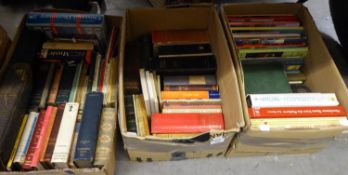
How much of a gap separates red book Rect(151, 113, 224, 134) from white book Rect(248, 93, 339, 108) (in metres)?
0.15

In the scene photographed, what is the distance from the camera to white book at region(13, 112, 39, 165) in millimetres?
908

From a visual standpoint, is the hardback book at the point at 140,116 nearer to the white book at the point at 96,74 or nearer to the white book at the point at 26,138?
the white book at the point at 96,74

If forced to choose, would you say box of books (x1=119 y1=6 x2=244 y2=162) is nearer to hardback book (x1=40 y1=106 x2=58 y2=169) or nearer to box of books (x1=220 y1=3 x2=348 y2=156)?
box of books (x1=220 y1=3 x2=348 y2=156)

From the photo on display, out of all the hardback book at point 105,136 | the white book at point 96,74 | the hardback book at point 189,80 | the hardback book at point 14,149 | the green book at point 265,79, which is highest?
the green book at point 265,79

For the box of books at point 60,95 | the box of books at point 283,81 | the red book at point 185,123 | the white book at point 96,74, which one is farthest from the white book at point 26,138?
the box of books at point 283,81

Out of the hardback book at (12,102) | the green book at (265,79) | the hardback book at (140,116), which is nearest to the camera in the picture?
the hardback book at (12,102)

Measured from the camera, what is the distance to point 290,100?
952 millimetres

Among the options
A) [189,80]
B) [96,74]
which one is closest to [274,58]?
[189,80]

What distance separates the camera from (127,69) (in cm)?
115

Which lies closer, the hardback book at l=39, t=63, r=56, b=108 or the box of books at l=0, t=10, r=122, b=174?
the box of books at l=0, t=10, r=122, b=174

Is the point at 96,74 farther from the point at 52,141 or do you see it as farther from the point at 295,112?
the point at 295,112

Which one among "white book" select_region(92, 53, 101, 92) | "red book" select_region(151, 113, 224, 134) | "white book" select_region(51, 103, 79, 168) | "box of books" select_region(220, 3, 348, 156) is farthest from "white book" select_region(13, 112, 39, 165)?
"box of books" select_region(220, 3, 348, 156)

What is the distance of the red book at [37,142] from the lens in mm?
906

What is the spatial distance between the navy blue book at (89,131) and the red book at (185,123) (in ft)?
0.67
